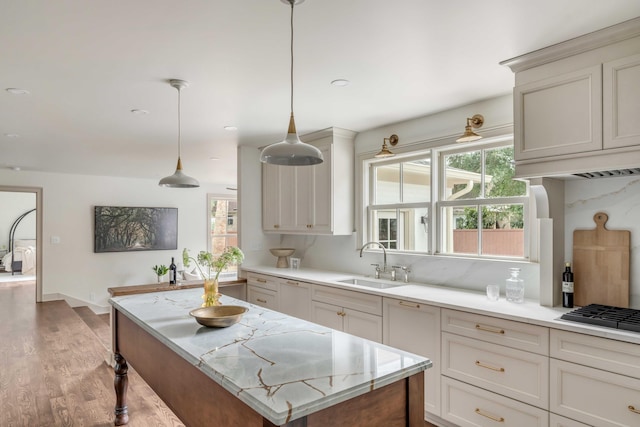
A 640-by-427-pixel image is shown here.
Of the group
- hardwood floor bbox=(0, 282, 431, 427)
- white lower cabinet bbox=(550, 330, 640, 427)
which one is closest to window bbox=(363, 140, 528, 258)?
white lower cabinet bbox=(550, 330, 640, 427)

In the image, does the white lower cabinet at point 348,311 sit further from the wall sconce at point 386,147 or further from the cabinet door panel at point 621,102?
the cabinet door panel at point 621,102

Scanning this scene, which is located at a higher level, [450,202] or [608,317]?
[450,202]

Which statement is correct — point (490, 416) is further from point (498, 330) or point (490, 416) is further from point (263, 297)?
point (263, 297)

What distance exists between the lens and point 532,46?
214 centimetres

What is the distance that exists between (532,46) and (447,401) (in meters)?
2.23

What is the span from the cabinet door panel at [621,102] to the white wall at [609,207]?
21.3 inches

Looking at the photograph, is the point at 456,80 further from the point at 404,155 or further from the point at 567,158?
the point at 404,155

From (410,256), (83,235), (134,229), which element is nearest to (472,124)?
(410,256)

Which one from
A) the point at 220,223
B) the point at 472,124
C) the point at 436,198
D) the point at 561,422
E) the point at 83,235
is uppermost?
the point at 472,124

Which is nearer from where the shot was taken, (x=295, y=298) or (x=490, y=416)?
(x=490, y=416)

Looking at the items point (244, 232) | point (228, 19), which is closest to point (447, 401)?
point (228, 19)

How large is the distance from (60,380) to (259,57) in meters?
3.37

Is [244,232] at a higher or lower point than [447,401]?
higher

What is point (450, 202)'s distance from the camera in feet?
11.1
